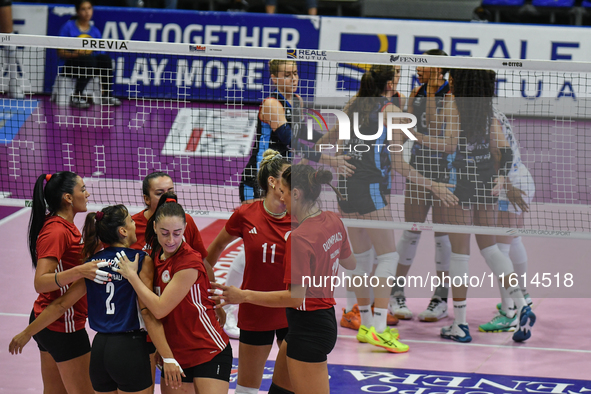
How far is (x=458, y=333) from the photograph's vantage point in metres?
6.32

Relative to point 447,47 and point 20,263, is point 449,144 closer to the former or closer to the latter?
point 20,263

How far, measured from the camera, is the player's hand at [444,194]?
19.1 ft

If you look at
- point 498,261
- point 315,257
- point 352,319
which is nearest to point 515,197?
point 498,261

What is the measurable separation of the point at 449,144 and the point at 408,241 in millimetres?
1310

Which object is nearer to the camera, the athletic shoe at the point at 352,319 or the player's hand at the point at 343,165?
the player's hand at the point at 343,165

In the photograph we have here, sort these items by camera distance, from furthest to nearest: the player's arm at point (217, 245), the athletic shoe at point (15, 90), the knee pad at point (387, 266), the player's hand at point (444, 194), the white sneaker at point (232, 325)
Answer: the athletic shoe at point (15, 90)
the white sneaker at point (232, 325)
the knee pad at point (387, 266)
the player's hand at point (444, 194)
the player's arm at point (217, 245)

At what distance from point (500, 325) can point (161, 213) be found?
400 cm

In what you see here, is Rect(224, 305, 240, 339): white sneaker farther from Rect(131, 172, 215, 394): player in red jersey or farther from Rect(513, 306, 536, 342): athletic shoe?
Rect(513, 306, 536, 342): athletic shoe

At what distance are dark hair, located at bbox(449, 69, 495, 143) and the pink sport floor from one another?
6.12 ft

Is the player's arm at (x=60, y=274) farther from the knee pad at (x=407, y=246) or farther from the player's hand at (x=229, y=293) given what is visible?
the knee pad at (x=407, y=246)

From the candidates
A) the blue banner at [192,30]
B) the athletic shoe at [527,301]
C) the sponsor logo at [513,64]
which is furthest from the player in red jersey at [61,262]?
the blue banner at [192,30]

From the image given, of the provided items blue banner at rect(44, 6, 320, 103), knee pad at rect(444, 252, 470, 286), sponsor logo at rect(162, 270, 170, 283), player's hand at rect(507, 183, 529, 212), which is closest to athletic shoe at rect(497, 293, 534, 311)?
knee pad at rect(444, 252, 470, 286)

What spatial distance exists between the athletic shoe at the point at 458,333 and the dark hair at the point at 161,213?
3.29 metres

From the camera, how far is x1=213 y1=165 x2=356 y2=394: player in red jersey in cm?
390
